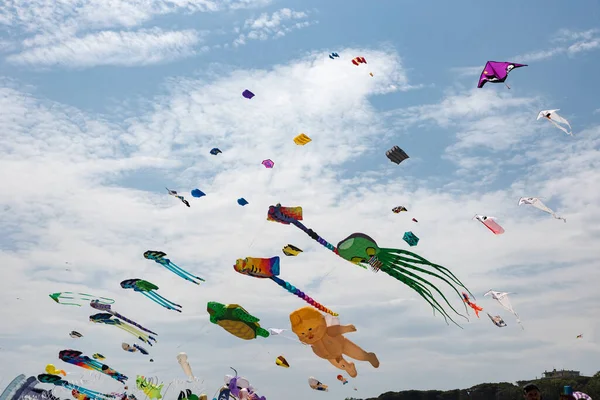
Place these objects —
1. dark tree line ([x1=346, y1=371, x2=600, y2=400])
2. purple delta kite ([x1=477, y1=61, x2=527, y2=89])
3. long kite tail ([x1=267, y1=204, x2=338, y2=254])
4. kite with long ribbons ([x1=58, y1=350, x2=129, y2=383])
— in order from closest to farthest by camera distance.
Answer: purple delta kite ([x1=477, y1=61, x2=527, y2=89]) < long kite tail ([x1=267, y1=204, x2=338, y2=254]) < kite with long ribbons ([x1=58, y1=350, x2=129, y2=383]) < dark tree line ([x1=346, y1=371, x2=600, y2=400])

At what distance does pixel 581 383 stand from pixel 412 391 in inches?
728

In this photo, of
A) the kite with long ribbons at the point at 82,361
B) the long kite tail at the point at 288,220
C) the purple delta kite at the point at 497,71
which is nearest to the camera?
the purple delta kite at the point at 497,71

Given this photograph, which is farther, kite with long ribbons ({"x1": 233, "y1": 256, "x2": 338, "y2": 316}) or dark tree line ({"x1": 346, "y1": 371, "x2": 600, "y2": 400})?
dark tree line ({"x1": 346, "y1": 371, "x2": 600, "y2": 400})

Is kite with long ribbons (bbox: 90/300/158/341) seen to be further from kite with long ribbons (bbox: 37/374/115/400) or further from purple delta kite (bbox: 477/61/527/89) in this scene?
purple delta kite (bbox: 477/61/527/89)

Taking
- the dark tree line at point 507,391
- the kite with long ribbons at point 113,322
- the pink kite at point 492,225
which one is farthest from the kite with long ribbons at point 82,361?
the dark tree line at point 507,391

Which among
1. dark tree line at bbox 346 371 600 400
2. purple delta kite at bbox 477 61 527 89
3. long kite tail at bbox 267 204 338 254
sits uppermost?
purple delta kite at bbox 477 61 527 89

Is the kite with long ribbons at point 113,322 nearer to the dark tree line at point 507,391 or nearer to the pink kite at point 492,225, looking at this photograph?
the pink kite at point 492,225

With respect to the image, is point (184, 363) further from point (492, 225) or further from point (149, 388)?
point (492, 225)

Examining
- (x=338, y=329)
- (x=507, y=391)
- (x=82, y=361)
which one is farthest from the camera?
(x=507, y=391)

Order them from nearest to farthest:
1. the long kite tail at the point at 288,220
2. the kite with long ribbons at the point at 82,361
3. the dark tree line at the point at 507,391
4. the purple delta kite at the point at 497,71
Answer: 1. the purple delta kite at the point at 497,71
2. the long kite tail at the point at 288,220
3. the kite with long ribbons at the point at 82,361
4. the dark tree line at the point at 507,391

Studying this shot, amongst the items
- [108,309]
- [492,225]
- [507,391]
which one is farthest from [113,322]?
[507,391]

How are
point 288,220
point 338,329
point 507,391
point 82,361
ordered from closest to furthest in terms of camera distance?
point 338,329 → point 288,220 → point 82,361 → point 507,391

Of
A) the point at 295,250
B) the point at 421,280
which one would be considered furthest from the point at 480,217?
the point at 295,250

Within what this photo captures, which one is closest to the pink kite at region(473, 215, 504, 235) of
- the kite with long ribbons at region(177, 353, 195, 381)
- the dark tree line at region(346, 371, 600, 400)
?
the kite with long ribbons at region(177, 353, 195, 381)
